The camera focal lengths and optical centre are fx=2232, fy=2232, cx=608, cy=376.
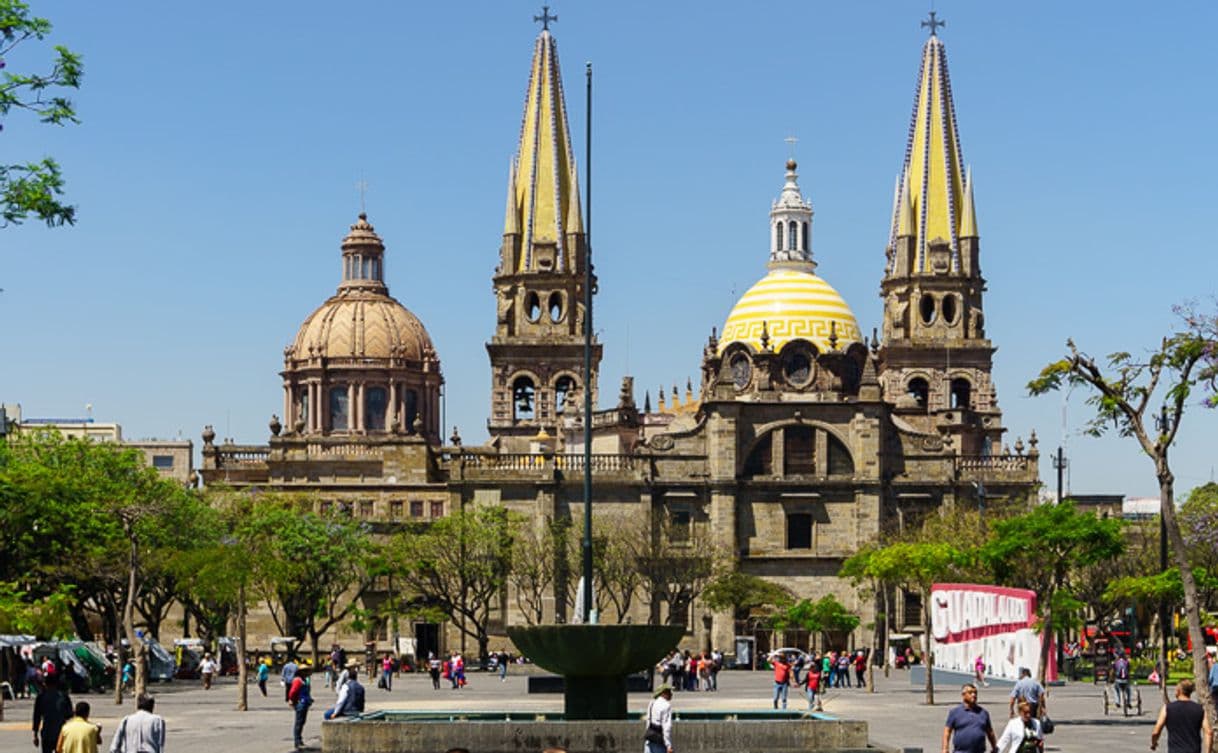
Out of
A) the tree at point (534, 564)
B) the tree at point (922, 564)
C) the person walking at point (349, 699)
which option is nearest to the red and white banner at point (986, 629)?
the tree at point (922, 564)

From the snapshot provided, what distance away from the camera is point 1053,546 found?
49.0 metres

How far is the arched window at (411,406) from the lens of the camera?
127 meters

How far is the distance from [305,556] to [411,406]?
150 feet

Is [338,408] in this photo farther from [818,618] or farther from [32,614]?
[32,614]

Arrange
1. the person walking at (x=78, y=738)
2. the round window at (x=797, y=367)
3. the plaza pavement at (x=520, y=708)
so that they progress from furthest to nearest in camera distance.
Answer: the round window at (x=797, y=367), the plaza pavement at (x=520, y=708), the person walking at (x=78, y=738)

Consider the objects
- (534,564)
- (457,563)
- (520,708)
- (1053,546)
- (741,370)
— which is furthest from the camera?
(741,370)

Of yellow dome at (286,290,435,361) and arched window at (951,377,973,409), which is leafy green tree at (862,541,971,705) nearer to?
arched window at (951,377,973,409)

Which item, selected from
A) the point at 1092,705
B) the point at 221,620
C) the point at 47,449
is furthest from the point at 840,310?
the point at 1092,705

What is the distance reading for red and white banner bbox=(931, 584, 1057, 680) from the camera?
4791cm

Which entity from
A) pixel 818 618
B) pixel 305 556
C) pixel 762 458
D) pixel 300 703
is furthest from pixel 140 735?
pixel 762 458

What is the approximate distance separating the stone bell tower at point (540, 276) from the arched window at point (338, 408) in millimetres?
20844

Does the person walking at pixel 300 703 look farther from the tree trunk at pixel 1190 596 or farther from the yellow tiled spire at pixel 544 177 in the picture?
the yellow tiled spire at pixel 544 177

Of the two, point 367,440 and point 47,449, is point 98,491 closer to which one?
point 47,449

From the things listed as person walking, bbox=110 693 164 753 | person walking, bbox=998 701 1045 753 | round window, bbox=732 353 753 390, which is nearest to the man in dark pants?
person walking, bbox=998 701 1045 753
